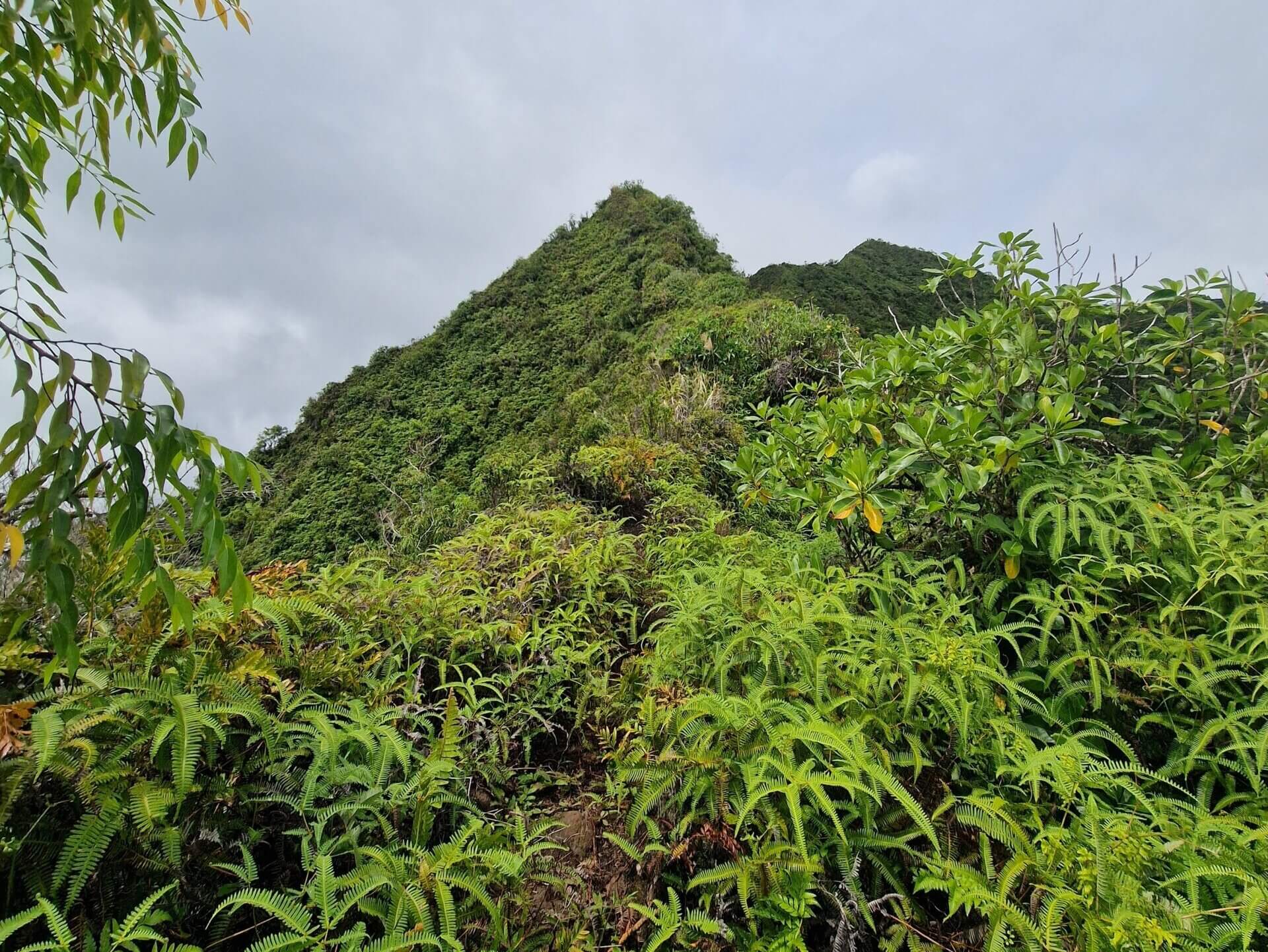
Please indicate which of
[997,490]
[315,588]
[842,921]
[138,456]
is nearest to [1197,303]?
[997,490]

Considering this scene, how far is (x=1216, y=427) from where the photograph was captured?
2.41m

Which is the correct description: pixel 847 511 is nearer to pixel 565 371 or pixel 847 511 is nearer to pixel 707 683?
pixel 707 683

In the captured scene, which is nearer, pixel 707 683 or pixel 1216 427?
pixel 707 683

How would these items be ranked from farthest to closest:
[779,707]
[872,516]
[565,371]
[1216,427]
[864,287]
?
[565,371] < [864,287] < [1216,427] < [872,516] < [779,707]

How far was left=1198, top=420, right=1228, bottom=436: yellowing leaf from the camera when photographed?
7.89 feet

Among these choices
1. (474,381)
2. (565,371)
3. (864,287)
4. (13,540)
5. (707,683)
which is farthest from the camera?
(474,381)

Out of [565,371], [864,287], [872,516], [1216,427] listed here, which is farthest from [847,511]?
[565,371]

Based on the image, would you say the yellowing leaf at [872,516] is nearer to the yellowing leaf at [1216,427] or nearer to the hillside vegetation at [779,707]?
the hillside vegetation at [779,707]

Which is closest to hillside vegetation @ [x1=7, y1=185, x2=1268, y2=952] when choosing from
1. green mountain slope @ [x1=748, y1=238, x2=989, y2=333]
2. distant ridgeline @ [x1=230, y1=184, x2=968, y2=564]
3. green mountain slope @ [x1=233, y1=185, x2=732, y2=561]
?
distant ridgeline @ [x1=230, y1=184, x2=968, y2=564]

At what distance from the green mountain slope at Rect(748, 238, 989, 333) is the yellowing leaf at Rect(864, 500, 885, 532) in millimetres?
8509

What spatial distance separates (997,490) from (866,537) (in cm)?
64

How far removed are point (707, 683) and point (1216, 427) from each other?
2410mm

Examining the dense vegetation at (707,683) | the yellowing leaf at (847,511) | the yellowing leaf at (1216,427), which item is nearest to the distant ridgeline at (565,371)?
the dense vegetation at (707,683)

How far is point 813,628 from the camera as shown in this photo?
1879mm
